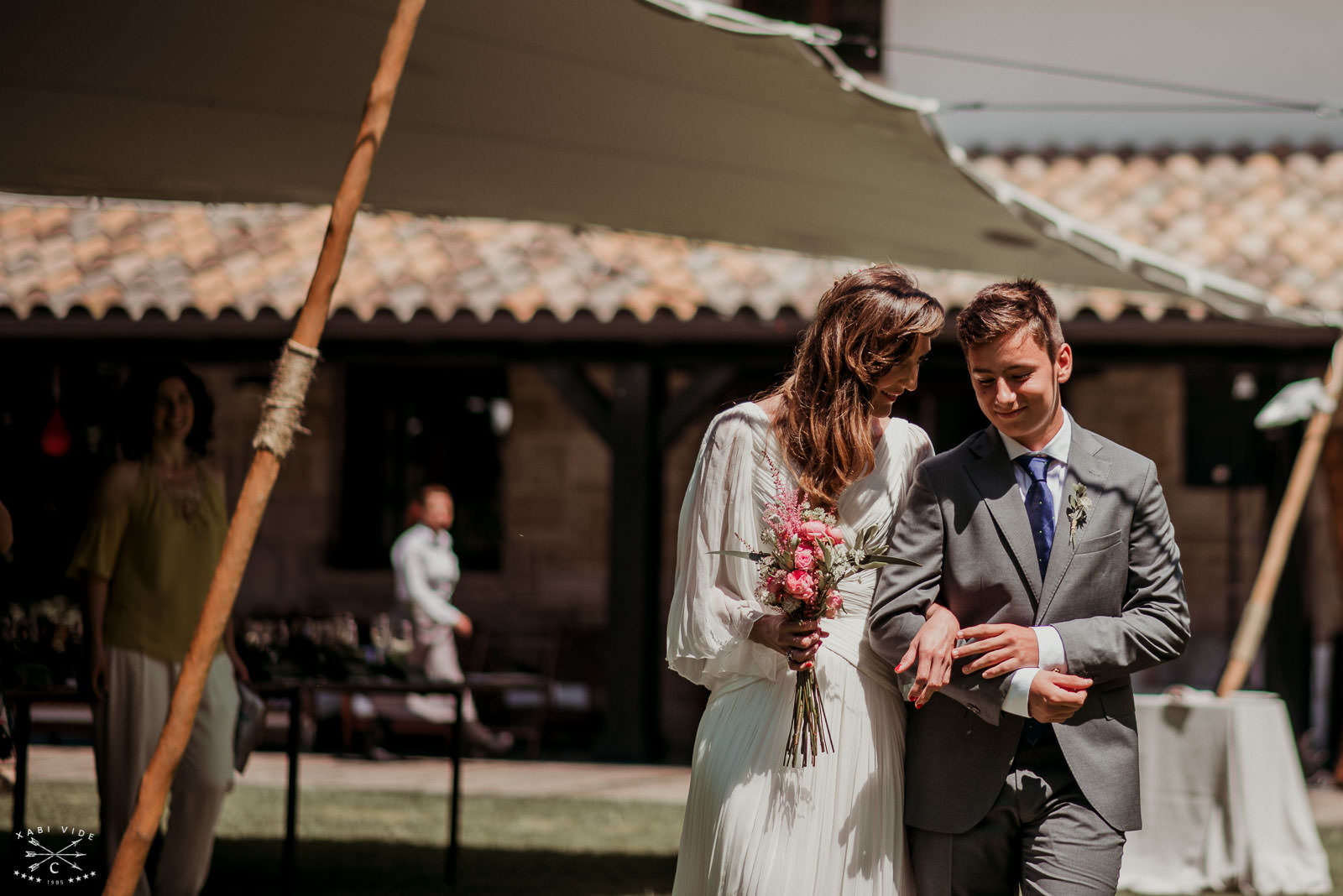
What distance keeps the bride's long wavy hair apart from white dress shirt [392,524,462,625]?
7604 millimetres

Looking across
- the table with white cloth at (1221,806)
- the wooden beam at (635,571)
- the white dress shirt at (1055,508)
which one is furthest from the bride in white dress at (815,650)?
the wooden beam at (635,571)

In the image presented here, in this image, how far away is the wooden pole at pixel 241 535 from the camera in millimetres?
2396

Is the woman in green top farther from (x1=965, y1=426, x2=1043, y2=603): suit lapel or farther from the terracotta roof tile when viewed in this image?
the terracotta roof tile

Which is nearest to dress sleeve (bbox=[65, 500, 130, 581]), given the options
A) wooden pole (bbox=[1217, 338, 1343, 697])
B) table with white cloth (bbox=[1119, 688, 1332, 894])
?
table with white cloth (bbox=[1119, 688, 1332, 894])

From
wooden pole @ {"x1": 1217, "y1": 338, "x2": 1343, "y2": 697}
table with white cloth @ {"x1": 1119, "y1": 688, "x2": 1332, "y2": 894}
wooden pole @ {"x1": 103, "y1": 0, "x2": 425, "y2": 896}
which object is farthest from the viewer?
wooden pole @ {"x1": 1217, "y1": 338, "x2": 1343, "y2": 697}

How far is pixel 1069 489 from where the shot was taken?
9.50 ft

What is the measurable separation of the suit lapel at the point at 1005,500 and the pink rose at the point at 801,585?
15.9 inches

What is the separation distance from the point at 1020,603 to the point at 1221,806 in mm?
3916

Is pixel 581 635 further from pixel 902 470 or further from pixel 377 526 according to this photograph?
pixel 902 470

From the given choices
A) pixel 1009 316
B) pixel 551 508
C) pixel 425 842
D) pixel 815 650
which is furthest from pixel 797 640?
pixel 551 508

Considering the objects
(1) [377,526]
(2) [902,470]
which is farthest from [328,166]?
(1) [377,526]

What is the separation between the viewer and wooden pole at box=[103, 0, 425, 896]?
7.86 ft

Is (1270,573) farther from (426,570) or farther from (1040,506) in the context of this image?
(426,570)

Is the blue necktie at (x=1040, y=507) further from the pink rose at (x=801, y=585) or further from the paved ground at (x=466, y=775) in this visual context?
the paved ground at (x=466, y=775)
